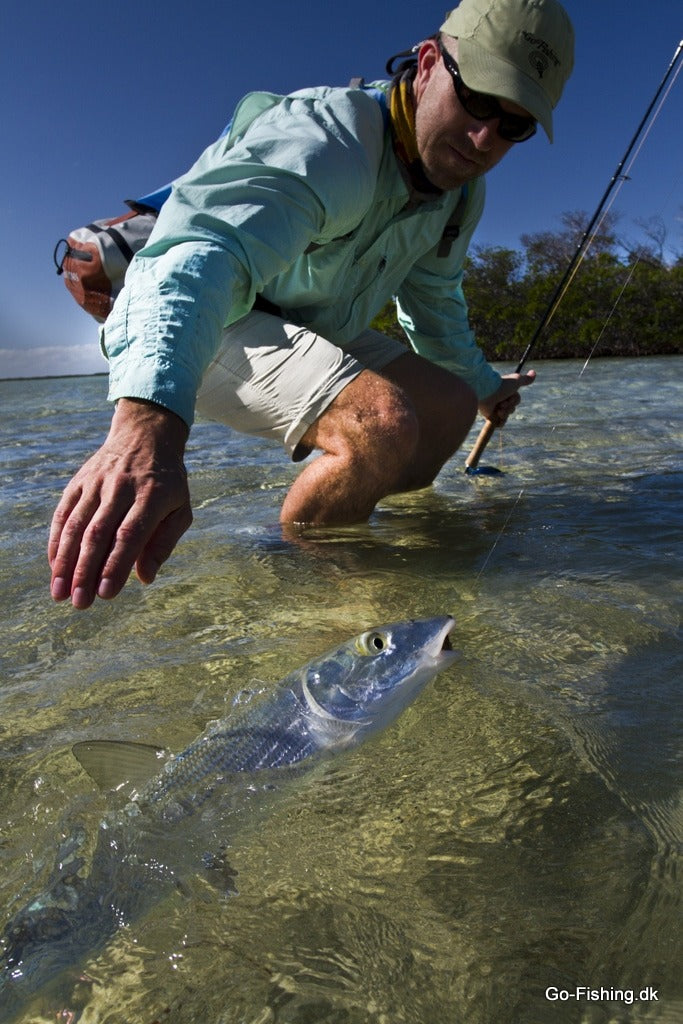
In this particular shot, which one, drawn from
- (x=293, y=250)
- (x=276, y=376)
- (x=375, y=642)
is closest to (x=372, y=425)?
(x=276, y=376)

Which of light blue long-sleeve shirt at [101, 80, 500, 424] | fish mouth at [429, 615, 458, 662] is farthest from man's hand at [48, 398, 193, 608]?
fish mouth at [429, 615, 458, 662]

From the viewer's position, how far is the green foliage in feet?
100

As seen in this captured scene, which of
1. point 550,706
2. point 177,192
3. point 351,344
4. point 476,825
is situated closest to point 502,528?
point 351,344

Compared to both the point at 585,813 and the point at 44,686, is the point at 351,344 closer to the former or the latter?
the point at 44,686

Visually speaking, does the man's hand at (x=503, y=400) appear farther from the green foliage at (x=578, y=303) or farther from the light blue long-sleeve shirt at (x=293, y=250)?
the green foliage at (x=578, y=303)

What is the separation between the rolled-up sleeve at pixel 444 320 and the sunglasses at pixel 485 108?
1240mm

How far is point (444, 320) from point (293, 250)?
2374 mm

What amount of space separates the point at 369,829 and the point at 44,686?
46.2 inches

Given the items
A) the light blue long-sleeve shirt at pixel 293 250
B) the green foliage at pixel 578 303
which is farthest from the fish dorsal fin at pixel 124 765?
the green foliage at pixel 578 303

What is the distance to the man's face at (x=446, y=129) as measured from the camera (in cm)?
338

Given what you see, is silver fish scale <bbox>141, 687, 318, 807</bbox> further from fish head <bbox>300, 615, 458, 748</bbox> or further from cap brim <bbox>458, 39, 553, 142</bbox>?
cap brim <bbox>458, 39, 553, 142</bbox>

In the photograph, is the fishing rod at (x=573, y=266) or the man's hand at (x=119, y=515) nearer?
the man's hand at (x=119, y=515)

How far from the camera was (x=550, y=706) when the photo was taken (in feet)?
6.63

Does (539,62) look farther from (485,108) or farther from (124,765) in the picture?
(124,765)
